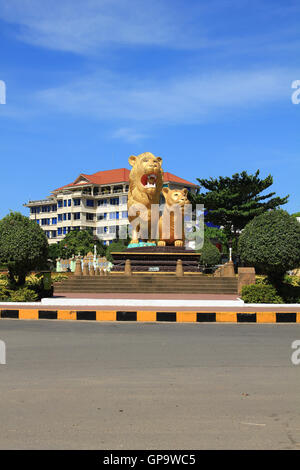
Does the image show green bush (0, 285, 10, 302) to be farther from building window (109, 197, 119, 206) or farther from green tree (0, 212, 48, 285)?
building window (109, 197, 119, 206)

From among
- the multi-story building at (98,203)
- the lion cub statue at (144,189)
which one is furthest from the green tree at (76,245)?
the lion cub statue at (144,189)

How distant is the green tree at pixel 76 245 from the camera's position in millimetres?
63594

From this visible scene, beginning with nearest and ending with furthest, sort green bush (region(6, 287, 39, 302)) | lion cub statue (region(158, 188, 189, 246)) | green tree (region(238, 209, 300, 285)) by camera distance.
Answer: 1. green tree (region(238, 209, 300, 285))
2. green bush (region(6, 287, 39, 302))
3. lion cub statue (region(158, 188, 189, 246))

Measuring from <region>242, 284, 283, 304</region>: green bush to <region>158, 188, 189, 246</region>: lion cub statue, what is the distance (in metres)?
14.6

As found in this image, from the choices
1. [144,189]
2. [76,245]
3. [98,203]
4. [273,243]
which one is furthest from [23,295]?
[98,203]

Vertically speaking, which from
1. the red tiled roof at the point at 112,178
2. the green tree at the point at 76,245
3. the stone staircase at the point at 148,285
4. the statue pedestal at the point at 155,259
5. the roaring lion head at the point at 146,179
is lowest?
the stone staircase at the point at 148,285

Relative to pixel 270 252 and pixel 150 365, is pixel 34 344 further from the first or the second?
pixel 270 252

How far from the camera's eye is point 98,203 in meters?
83.1

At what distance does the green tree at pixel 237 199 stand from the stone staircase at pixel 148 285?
20742 millimetres

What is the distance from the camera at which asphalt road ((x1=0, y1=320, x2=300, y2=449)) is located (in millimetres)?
3670

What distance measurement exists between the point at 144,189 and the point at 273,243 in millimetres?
16145

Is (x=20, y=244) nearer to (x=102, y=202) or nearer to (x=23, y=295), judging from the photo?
(x=23, y=295)

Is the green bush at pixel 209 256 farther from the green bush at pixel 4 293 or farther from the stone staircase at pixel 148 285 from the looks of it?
the green bush at pixel 4 293

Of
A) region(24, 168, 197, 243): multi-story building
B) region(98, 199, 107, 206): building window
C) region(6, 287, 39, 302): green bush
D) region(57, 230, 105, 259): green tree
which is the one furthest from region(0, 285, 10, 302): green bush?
region(98, 199, 107, 206): building window
